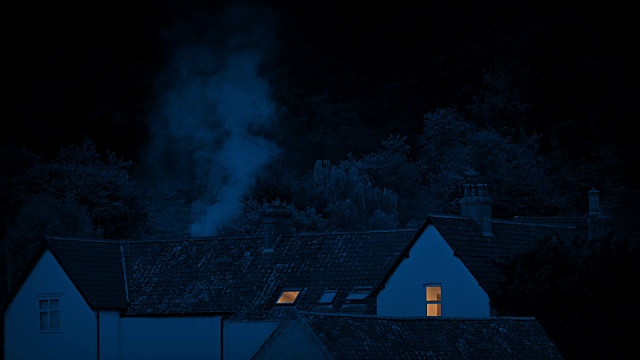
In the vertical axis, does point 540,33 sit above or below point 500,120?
above

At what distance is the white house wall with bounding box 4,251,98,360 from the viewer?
52156 mm

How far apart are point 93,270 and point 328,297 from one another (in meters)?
8.97

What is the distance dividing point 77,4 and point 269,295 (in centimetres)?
7131

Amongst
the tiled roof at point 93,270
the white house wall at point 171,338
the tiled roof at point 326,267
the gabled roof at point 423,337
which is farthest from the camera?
the tiled roof at point 93,270

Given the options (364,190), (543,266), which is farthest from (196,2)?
(543,266)

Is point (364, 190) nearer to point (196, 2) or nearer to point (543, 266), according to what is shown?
point (543, 266)

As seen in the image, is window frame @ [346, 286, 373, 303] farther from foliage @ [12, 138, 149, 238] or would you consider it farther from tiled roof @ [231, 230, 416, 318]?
foliage @ [12, 138, 149, 238]

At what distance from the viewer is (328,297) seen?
50.1 m

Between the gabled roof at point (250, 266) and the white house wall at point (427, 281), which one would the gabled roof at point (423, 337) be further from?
the gabled roof at point (250, 266)

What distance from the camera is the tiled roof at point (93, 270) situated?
52375 mm

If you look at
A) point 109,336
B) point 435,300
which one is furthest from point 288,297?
point 109,336

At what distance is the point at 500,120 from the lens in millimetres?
101938

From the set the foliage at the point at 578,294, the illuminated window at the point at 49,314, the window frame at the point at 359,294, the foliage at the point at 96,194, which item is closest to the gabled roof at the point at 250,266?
the window frame at the point at 359,294

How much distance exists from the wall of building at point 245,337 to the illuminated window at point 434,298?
5357 millimetres
